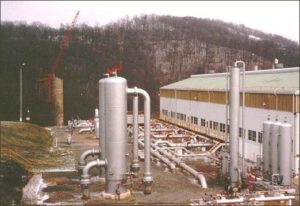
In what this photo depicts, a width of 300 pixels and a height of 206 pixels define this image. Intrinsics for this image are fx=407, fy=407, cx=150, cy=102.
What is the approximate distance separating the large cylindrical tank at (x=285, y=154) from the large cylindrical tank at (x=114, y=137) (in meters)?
7.34

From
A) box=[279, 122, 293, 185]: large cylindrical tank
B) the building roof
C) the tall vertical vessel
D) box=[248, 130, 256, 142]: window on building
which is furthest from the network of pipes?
the tall vertical vessel

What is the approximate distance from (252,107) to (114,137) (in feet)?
40.6

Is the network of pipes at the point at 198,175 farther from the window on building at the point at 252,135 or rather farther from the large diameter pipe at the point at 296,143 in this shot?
the window on building at the point at 252,135

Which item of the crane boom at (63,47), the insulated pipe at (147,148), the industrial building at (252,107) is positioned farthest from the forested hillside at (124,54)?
the insulated pipe at (147,148)

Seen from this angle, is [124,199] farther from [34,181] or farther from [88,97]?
[88,97]

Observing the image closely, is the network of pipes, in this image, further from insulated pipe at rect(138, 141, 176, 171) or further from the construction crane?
the construction crane

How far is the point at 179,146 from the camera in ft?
98.8

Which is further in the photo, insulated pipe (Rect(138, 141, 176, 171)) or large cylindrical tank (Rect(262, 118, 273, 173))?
insulated pipe (Rect(138, 141, 176, 171))

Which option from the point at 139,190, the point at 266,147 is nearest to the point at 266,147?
the point at 266,147

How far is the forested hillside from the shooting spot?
207 ft

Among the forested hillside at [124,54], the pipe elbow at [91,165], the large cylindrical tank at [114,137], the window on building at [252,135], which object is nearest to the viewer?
the pipe elbow at [91,165]

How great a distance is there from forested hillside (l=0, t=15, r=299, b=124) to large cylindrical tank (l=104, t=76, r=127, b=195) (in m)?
Answer: 37.7

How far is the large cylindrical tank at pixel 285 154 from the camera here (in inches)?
739

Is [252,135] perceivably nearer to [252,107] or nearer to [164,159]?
[252,107]
